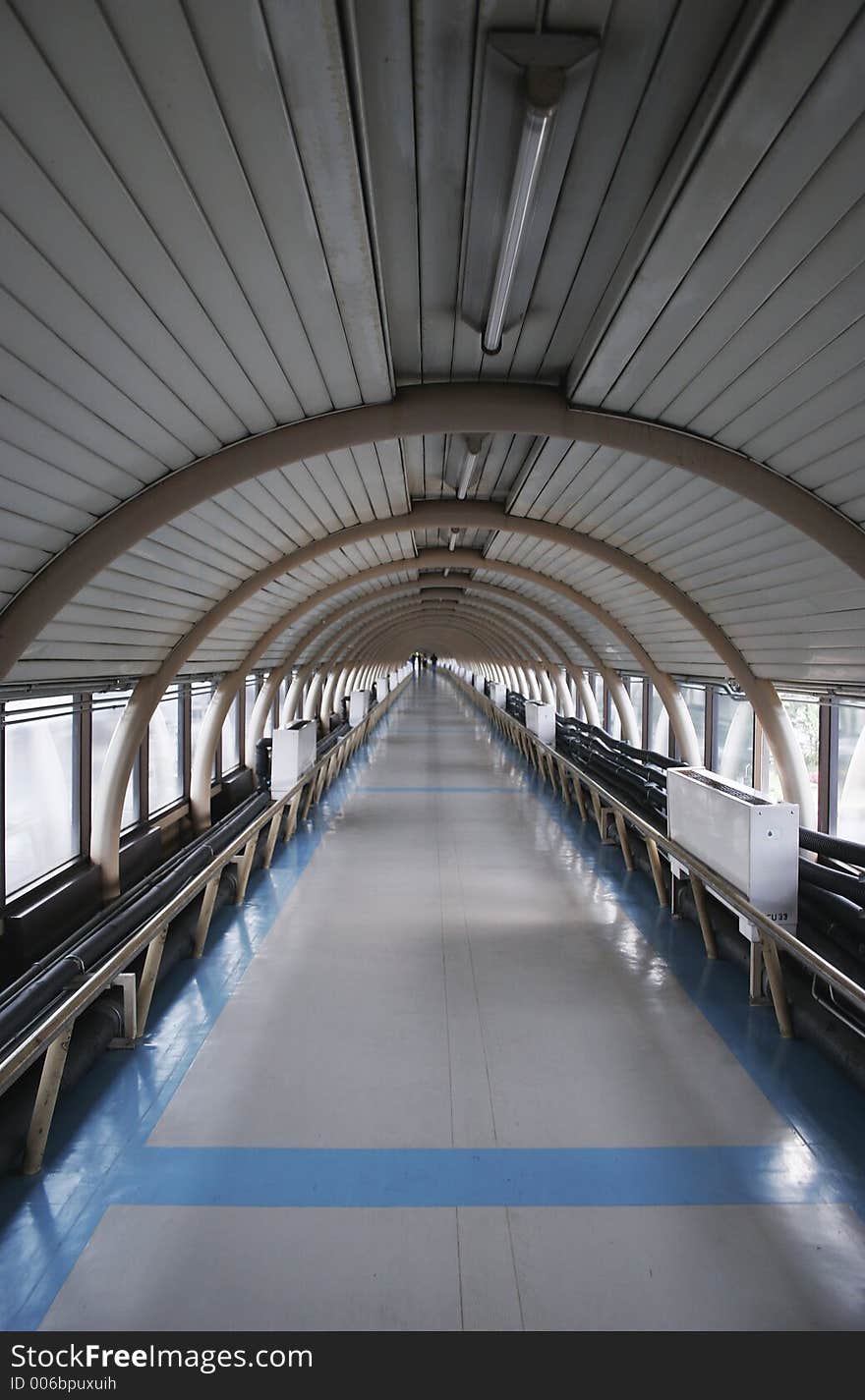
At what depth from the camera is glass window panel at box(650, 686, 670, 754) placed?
666 inches

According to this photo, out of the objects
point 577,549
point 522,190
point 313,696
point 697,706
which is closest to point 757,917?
point 522,190

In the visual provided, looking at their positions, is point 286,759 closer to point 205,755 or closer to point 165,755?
point 205,755

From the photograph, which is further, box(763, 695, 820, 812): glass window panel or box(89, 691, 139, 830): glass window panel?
box(763, 695, 820, 812): glass window panel

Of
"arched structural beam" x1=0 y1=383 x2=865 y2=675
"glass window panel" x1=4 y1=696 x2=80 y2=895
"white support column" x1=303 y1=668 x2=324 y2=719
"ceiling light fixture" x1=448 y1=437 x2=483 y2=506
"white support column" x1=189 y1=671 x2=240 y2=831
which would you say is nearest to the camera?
"arched structural beam" x1=0 y1=383 x2=865 y2=675

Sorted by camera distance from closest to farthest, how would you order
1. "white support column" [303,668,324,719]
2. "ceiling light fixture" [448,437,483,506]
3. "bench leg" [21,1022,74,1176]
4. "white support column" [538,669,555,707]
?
"bench leg" [21,1022,74,1176]
"ceiling light fixture" [448,437,483,506]
"white support column" [303,668,324,719]
"white support column" [538,669,555,707]

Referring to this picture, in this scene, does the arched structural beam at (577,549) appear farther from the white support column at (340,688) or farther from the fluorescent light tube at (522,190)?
the white support column at (340,688)

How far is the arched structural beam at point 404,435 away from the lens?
18.8 ft

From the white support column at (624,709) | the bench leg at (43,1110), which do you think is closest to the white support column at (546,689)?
the white support column at (624,709)

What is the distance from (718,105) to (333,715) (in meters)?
26.4

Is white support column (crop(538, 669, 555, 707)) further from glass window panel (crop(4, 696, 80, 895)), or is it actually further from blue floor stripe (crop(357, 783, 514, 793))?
glass window panel (crop(4, 696, 80, 895))

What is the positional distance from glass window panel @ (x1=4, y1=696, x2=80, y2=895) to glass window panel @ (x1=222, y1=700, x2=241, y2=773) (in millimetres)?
6681

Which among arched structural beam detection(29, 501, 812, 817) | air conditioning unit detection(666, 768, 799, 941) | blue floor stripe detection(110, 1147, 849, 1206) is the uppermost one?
arched structural beam detection(29, 501, 812, 817)

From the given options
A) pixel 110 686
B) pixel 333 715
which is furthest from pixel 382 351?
pixel 333 715

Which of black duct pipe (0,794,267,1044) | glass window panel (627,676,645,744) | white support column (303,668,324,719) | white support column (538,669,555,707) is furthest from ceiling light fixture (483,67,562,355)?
white support column (538,669,555,707)
